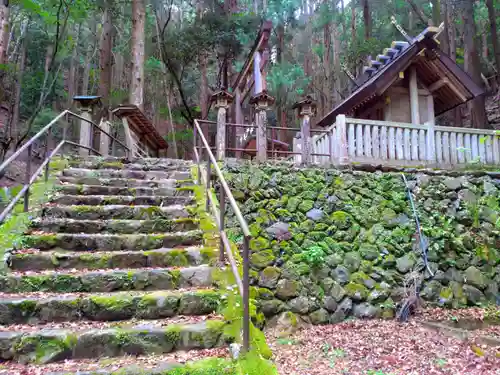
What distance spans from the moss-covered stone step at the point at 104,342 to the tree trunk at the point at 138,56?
10508 millimetres

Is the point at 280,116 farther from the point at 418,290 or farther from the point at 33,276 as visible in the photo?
the point at 33,276

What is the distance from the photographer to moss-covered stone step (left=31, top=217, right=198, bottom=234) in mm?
4391

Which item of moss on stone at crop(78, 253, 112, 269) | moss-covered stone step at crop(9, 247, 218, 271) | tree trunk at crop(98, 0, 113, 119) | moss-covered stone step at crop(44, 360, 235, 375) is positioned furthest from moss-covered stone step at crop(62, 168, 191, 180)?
tree trunk at crop(98, 0, 113, 119)

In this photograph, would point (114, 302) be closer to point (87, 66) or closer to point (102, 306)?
point (102, 306)

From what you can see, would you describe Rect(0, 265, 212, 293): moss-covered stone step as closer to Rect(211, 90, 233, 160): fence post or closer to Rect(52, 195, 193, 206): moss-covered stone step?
Rect(52, 195, 193, 206): moss-covered stone step

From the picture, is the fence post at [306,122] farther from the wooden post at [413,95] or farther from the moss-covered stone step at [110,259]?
the moss-covered stone step at [110,259]

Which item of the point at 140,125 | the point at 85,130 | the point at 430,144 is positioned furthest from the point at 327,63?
the point at 85,130

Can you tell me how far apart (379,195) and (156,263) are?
4.58 m

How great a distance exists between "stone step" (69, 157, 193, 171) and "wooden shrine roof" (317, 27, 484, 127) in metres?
4.97

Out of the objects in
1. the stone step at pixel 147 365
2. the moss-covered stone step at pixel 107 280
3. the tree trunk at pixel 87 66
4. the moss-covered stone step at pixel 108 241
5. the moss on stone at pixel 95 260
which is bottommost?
the stone step at pixel 147 365

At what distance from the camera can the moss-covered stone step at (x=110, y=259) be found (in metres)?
3.75

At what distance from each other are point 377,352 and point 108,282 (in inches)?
121

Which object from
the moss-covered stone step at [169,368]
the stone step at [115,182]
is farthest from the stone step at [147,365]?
the stone step at [115,182]

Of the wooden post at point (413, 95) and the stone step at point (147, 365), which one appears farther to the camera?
the wooden post at point (413, 95)
